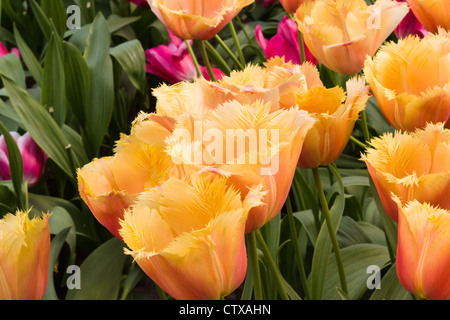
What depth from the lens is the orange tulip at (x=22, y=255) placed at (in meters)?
0.35

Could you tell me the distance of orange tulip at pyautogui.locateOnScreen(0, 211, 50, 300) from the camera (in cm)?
35

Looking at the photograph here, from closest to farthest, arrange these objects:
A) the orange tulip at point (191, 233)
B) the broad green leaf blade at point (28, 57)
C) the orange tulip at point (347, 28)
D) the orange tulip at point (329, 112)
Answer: the orange tulip at point (191, 233) → the orange tulip at point (329, 112) → the orange tulip at point (347, 28) → the broad green leaf blade at point (28, 57)

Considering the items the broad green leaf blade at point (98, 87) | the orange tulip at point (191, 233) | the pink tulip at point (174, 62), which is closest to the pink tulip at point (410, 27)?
the pink tulip at point (174, 62)

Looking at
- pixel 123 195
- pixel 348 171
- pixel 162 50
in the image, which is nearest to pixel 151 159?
pixel 123 195

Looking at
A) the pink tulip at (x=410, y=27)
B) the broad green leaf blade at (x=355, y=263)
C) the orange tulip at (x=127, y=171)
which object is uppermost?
the orange tulip at (x=127, y=171)

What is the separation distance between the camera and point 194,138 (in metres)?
0.33

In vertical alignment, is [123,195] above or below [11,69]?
above

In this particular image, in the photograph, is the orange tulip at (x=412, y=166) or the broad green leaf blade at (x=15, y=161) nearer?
the orange tulip at (x=412, y=166)

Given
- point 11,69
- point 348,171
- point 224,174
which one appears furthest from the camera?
point 11,69

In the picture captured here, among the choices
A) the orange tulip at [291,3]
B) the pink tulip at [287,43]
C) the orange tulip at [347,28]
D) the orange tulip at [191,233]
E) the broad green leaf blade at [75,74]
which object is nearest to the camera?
the orange tulip at [191,233]

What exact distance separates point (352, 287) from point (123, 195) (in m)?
0.38

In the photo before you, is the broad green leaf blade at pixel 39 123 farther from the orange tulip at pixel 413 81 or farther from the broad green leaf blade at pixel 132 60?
the orange tulip at pixel 413 81

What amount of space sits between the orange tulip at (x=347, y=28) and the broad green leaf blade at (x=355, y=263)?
229 millimetres
